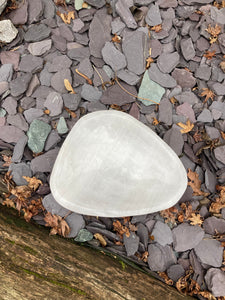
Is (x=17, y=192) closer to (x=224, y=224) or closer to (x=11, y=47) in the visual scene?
(x=11, y=47)

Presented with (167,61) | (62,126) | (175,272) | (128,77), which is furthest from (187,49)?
Result: (175,272)

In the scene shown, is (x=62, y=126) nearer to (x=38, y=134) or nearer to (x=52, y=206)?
(x=38, y=134)

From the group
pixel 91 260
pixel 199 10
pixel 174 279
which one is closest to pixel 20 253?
pixel 91 260

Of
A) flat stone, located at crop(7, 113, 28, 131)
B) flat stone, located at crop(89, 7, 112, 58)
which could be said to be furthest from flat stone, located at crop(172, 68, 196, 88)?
flat stone, located at crop(7, 113, 28, 131)

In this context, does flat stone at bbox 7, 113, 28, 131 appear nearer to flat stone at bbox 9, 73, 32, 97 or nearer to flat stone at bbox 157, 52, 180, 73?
flat stone at bbox 9, 73, 32, 97

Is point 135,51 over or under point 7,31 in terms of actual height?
under

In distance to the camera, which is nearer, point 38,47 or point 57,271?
point 57,271
